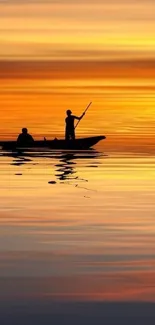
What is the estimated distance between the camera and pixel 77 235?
19.0 meters

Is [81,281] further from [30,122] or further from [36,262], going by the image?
[30,122]

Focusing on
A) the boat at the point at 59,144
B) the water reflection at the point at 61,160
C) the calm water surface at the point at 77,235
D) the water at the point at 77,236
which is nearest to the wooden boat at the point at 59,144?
the boat at the point at 59,144

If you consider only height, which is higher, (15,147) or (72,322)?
(15,147)

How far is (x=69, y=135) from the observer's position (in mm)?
45875

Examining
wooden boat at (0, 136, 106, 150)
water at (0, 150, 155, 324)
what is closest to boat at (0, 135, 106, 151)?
wooden boat at (0, 136, 106, 150)

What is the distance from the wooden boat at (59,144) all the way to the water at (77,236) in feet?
35.2

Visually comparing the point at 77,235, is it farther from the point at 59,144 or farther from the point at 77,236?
→ the point at 59,144

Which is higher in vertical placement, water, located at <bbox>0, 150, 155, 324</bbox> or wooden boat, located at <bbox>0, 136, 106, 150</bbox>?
wooden boat, located at <bbox>0, 136, 106, 150</bbox>

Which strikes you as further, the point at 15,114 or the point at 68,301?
the point at 15,114

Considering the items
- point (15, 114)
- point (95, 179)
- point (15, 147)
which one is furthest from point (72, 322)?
point (15, 114)

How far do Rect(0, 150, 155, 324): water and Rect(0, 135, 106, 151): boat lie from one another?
10.7 metres

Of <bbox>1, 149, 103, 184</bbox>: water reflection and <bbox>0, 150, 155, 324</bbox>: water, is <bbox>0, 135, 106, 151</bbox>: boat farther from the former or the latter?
<bbox>0, 150, 155, 324</bbox>: water

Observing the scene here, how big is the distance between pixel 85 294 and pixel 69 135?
31.6m

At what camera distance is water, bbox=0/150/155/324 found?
14.7m
